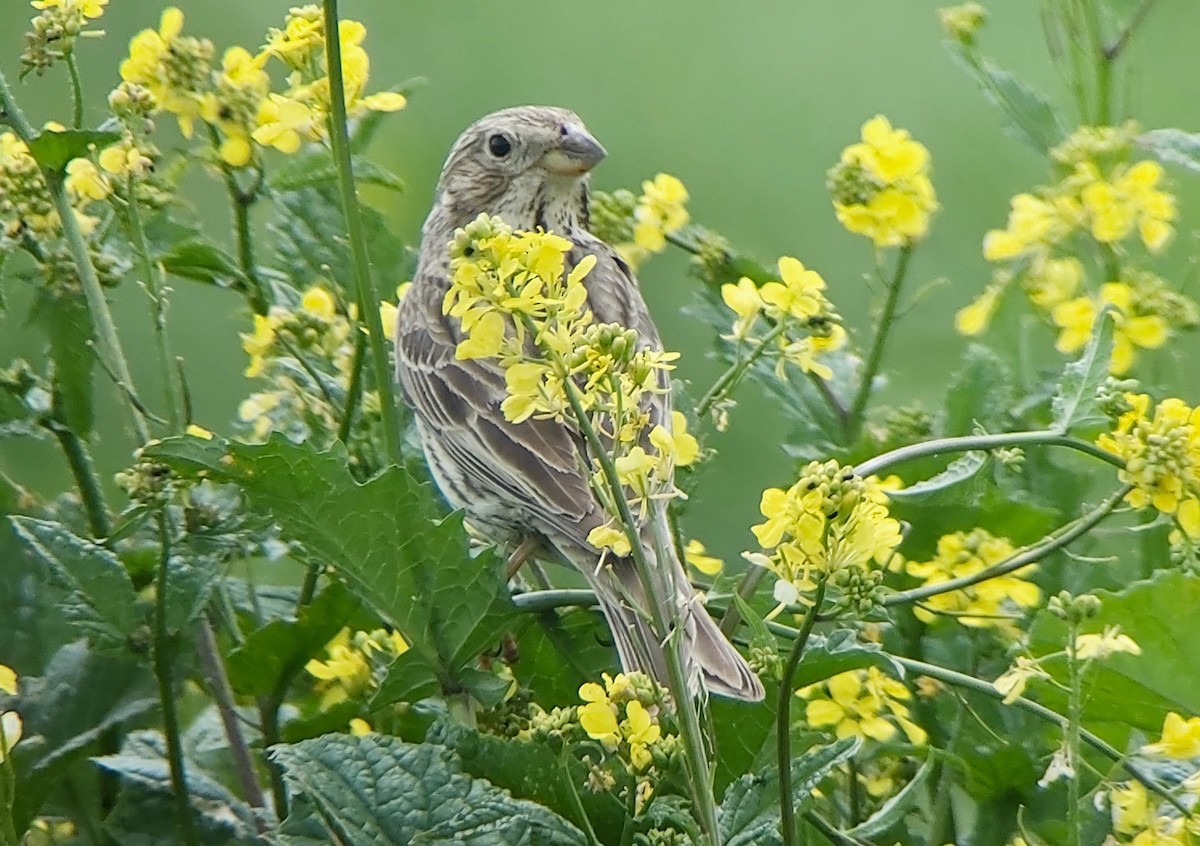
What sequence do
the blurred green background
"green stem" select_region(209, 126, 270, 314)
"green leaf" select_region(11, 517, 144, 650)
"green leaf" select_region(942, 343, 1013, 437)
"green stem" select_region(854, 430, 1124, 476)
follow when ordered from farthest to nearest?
the blurred green background → "green leaf" select_region(942, 343, 1013, 437) → "green stem" select_region(209, 126, 270, 314) → "green leaf" select_region(11, 517, 144, 650) → "green stem" select_region(854, 430, 1124, 476)

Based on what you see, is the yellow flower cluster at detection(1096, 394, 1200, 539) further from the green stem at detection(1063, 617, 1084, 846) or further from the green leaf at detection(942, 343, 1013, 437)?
the green leaf at detection(942, 343, 1013, 437)

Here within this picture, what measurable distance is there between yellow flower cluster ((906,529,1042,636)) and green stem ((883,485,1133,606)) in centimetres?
11

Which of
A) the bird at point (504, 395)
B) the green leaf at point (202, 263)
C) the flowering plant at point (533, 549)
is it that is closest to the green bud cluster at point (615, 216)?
the flowering plant at point (533, 549)

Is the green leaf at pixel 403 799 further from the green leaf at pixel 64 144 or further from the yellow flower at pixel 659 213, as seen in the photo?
the yellow flower at pixel 659 213

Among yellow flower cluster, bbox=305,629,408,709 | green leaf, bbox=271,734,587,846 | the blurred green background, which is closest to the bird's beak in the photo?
the blurred green background

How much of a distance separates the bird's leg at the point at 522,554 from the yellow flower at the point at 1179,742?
871mm

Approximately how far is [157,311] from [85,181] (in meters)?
0.16

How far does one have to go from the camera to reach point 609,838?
1244 mm

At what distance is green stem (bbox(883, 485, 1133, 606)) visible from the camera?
130cm

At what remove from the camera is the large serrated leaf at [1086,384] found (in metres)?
1.35

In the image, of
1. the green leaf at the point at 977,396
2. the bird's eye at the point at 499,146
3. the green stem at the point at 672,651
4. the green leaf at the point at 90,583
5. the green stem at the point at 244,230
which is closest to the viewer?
the green stem at the point at 672,651

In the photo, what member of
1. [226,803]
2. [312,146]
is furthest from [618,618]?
[312,146]

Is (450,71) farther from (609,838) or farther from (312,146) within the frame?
(609,838)

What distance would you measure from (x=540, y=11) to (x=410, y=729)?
3342 millimetres
